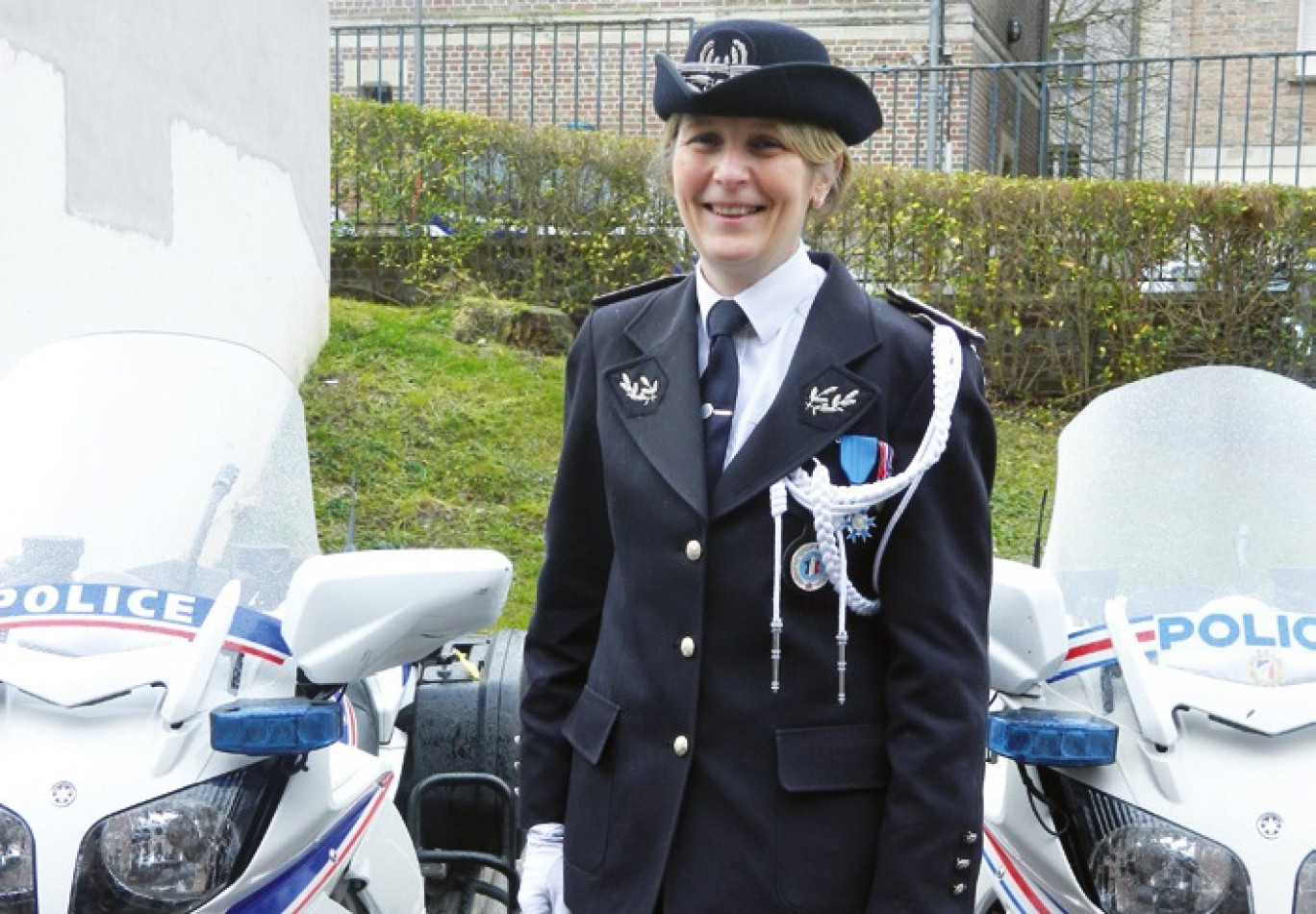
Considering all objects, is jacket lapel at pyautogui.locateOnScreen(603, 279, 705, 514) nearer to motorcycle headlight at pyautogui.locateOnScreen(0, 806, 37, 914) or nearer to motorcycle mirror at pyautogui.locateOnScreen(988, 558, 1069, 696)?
motorcycle mirror at pyautogui.locateOnScreen(988, 558, 1069, 696)

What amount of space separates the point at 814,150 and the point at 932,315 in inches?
12.5

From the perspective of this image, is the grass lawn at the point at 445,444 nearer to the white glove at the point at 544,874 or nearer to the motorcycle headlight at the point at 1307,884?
the white glove at the point at 544,874

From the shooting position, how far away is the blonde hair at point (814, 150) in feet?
8.34

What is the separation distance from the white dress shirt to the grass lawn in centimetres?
512

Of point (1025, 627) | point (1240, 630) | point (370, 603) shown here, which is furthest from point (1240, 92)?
point (370, 603)

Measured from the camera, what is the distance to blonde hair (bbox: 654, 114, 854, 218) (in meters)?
2.54

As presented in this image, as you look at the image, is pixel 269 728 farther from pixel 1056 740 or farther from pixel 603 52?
pixel 603 52

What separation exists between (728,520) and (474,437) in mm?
7329

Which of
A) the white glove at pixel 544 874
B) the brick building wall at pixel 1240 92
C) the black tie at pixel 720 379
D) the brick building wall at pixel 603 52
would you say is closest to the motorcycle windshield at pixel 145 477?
the white glove at pixel 544 874

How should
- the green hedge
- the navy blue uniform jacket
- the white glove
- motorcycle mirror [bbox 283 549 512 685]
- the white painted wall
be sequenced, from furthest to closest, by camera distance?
the green hedge
the white painted wall
motorcycle mirror [bbox 283 549 512 685]
the white glove
the navy blue uniform jacket

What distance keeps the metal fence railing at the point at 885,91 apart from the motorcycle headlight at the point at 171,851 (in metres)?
13.2

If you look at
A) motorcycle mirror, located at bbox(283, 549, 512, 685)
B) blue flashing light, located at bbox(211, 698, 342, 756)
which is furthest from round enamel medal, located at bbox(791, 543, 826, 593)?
blue flashing light, located at bbox(211, 698, 342, 756)

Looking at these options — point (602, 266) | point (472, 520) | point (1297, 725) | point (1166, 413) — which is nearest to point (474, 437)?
point (472, 520)

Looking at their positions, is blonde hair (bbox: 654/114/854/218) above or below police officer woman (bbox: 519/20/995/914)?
above
